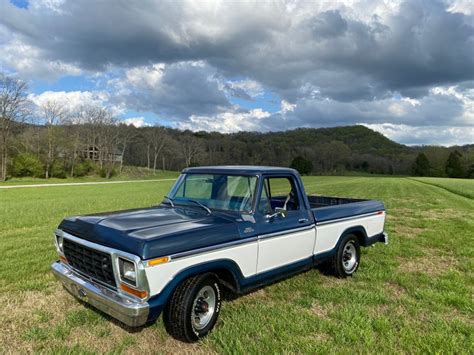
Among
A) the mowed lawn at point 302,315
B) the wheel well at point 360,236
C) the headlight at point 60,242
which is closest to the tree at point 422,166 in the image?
the mowed lawn at point 302,315

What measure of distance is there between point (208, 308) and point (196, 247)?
854 mm

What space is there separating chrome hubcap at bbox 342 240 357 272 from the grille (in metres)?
4.16

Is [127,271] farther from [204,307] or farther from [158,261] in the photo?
[204,307]

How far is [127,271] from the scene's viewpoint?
131 inches

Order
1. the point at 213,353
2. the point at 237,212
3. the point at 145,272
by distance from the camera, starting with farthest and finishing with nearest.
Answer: the point at 237,212 → the point at 213,353 → the point at 145,272

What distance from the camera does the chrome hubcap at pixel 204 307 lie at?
3781 millimetres

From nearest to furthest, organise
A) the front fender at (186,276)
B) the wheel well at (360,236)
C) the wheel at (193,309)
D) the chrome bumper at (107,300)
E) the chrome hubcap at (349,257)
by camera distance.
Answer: the chrome bumper at (107,300) → the front fender at (186,276) → the wheel at (193,309) → the chrome hubcap at (349,257) → the wheel well at (360,236)

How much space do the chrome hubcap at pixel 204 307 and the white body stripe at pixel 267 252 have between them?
449 millimetres

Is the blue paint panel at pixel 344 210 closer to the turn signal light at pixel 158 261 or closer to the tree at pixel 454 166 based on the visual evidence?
the turn signal light at pixel 158 261

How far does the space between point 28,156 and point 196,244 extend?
59.4m

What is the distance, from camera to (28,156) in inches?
2077

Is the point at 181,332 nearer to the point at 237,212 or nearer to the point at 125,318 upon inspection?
the point at 125,318

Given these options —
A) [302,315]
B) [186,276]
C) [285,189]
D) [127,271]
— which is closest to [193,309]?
[186,276]

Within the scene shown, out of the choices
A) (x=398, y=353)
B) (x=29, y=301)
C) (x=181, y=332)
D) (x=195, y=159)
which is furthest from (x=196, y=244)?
(x=195, y=159)
